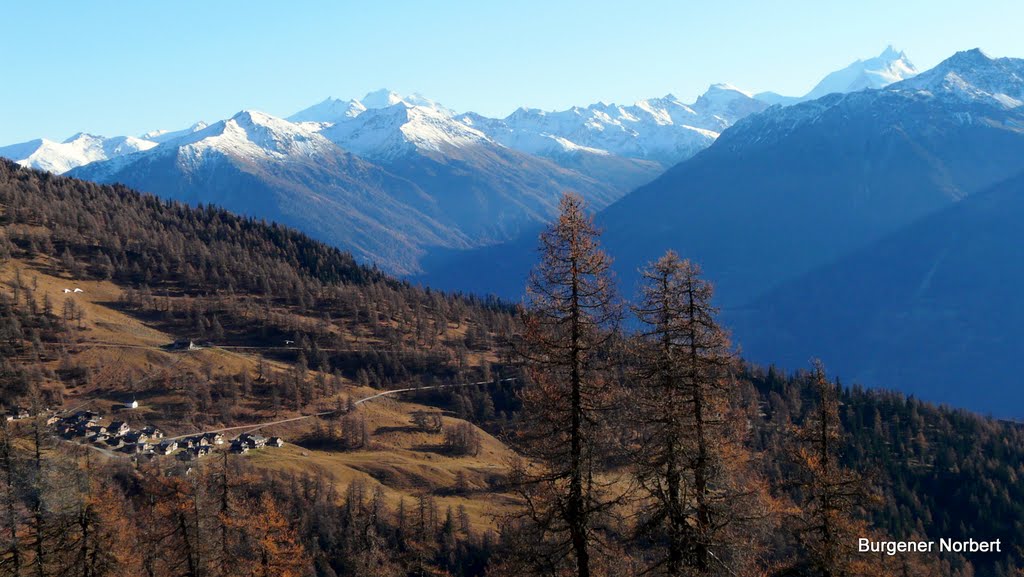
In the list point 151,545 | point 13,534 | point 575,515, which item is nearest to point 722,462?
point 575,515

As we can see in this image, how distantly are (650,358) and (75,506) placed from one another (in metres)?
38.7

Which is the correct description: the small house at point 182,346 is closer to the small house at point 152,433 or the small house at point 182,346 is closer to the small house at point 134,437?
the small house at point 152,433

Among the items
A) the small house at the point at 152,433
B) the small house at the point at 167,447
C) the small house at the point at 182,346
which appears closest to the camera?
the small house at the point at 167,447

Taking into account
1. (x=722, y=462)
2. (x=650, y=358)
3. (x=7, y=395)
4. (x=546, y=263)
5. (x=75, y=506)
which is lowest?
(x=75, y=506)

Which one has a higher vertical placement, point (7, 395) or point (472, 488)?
point (7, 395)

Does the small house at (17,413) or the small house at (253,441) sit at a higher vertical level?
the small house at (17,413)

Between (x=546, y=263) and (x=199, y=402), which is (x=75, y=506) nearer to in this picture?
(x=546, y=263)

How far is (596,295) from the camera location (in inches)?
927

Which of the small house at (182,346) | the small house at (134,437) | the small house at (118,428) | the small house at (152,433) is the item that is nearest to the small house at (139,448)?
the small house at (134,437)

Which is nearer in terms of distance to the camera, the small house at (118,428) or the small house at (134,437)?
the small house at (134,437)

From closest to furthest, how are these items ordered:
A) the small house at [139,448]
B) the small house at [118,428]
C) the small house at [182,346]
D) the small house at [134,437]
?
1. the small house at [139,448]
2. the small house at [134,437]
3. the small house at [118,428]
4. the small house at [182,346]

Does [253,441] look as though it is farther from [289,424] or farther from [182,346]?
[182,346]

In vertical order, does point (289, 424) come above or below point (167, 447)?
above

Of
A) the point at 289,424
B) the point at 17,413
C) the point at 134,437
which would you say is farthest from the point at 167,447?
the point at 289,424
